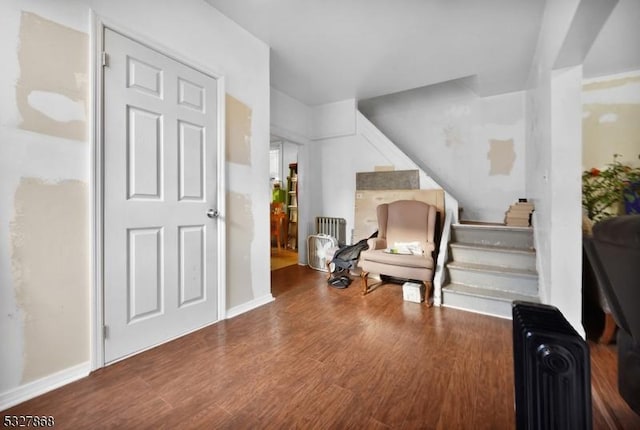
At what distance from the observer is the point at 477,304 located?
2621mm

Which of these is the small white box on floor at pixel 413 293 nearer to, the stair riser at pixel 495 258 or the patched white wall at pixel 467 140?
the stair riser at pixel 495 258

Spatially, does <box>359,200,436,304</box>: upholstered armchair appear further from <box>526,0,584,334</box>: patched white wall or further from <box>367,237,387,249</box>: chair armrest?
<box>526,0,584,334</box>: patched white wall

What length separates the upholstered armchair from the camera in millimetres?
2771

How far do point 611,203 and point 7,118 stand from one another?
200 inches

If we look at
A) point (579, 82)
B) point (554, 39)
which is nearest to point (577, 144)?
point (579, 82)

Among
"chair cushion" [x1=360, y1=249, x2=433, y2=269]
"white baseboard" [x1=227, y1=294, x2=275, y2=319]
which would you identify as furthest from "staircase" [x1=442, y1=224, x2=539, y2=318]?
"white baseboard" [x1=227, y1=294, x2=275, y2=319]

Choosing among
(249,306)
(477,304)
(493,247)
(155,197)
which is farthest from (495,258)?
(155,197)

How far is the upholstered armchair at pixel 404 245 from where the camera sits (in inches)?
109

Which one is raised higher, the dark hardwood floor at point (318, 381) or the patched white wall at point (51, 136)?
the patched white wall at point (51, 136)

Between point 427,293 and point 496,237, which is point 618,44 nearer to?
point 496,237

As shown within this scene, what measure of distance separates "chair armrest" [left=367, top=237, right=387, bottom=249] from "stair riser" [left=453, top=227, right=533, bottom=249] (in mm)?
903

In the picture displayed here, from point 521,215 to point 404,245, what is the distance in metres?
1.50

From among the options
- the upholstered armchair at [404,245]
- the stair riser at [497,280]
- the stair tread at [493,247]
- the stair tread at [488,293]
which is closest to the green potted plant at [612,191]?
the stair tread at [493,247]

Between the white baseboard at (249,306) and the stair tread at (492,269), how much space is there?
200 cm
